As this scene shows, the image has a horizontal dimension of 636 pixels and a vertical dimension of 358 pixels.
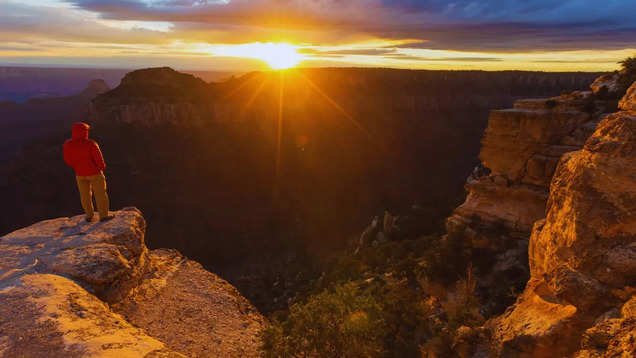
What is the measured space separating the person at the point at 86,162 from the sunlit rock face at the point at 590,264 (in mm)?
8504

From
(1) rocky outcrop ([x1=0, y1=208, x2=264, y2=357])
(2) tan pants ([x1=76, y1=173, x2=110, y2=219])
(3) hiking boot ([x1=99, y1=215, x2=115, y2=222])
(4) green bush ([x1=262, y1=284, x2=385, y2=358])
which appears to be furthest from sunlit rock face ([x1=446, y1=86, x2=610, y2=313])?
(2) tan pants ([x1=76, y1=173, x2=110, y2=219])

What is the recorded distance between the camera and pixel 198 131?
57.6 meters

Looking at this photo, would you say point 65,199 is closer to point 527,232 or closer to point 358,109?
point 527,232

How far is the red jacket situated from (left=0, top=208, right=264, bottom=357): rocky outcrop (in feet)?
4.82

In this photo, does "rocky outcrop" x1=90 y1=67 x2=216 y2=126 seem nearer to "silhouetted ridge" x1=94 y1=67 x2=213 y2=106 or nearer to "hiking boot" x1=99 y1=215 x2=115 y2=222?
"silhouetted ridge" x1=94 y1=67 x2=213 y2=106

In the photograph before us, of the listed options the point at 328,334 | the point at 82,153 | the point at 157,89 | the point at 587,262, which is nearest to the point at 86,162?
the point at 82,153

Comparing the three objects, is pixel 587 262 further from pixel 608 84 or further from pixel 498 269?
pixel 608 84

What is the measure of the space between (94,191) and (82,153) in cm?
106

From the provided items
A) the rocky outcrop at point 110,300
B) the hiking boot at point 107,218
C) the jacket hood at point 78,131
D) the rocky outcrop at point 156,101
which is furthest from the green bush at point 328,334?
the rocky outcrop at point 156,101

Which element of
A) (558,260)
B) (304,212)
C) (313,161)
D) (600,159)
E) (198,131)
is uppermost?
(600,159)

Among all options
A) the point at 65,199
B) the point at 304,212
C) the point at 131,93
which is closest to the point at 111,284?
the point at 304,212

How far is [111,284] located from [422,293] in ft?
29.8

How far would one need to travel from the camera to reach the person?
769cm

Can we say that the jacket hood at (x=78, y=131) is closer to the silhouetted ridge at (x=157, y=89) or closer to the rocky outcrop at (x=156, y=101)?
the rocky outcrop at (x=156, y=101)
